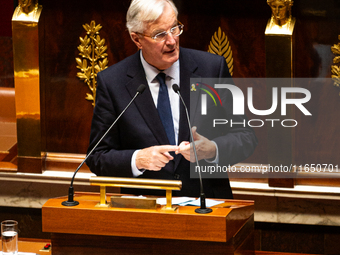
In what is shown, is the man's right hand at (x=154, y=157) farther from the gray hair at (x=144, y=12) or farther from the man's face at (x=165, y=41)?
the gray hair at (x=144, y=12)

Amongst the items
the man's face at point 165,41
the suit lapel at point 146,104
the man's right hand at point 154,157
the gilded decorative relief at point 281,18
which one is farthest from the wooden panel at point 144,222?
the gilded decorative relief at point 281,18

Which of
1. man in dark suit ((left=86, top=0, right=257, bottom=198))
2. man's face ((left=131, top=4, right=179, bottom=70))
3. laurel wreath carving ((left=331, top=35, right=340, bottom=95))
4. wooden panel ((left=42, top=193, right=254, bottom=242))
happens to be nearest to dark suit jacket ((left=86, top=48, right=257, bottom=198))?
man in dark suit ((left=86, top=0, right=257, bottom=198))

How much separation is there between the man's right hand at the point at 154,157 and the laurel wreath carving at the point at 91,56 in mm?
1555

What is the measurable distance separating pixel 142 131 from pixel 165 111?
0.42 feet

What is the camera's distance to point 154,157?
1.73 m

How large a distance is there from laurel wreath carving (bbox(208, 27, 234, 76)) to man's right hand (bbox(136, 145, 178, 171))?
145 centimetres

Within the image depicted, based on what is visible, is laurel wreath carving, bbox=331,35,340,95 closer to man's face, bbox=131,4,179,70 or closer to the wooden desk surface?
man's face, bbox=131,4,179,70

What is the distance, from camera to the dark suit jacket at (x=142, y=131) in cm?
194

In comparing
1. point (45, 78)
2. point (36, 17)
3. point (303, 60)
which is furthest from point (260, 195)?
point (36, 17)

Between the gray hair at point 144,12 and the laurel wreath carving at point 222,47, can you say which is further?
the laurel wreath carving at point 222,47

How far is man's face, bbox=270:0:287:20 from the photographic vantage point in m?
2.90

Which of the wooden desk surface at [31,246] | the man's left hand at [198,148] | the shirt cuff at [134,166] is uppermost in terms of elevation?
the man's left hand at [198,148]

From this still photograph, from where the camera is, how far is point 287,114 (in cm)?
301

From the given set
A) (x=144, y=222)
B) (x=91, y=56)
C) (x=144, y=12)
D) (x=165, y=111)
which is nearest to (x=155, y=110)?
(x=165, y=111)
